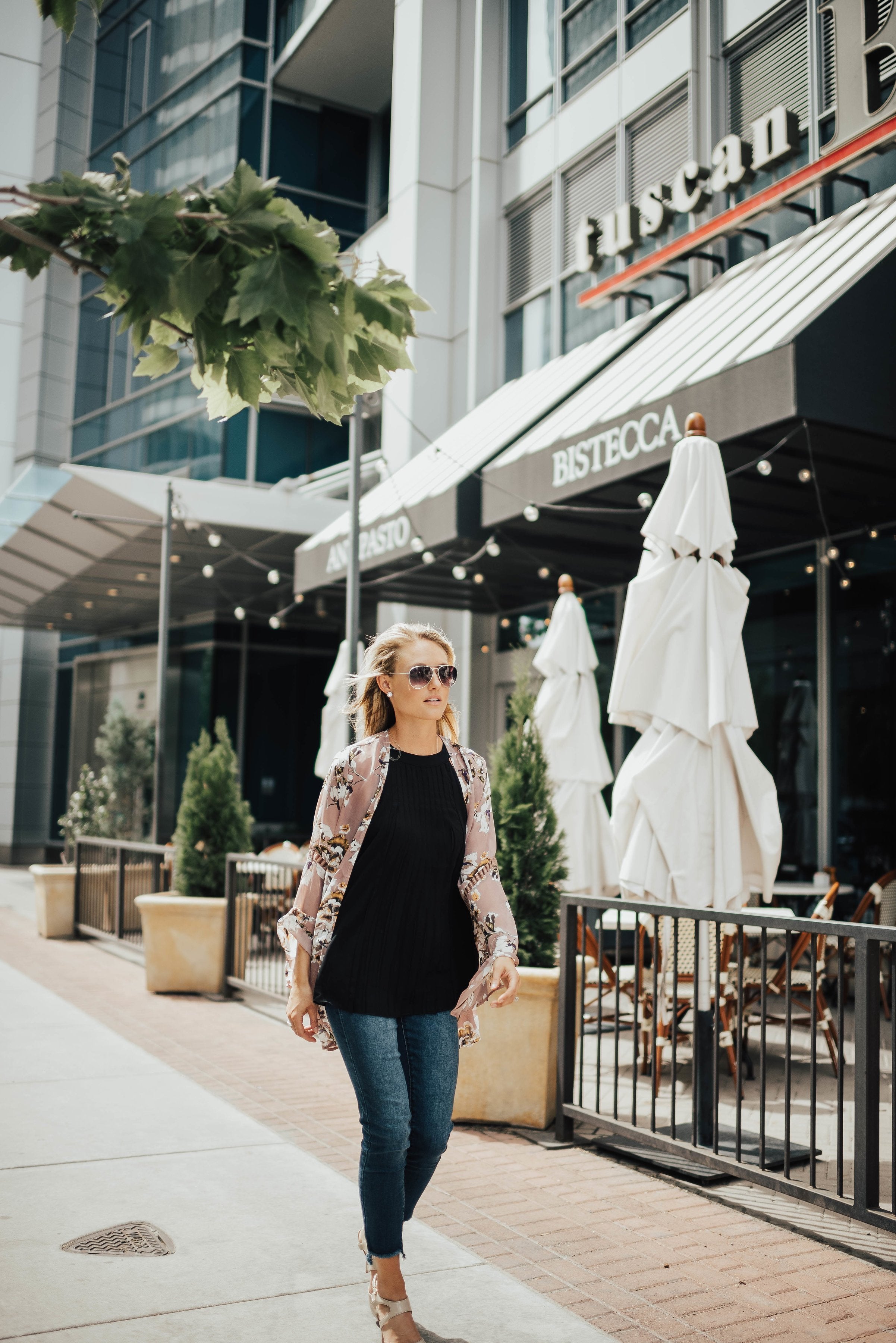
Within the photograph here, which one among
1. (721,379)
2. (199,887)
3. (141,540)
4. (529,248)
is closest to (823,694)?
(721,379)

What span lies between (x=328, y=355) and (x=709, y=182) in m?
9.40

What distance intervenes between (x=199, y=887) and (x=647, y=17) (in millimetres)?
10683

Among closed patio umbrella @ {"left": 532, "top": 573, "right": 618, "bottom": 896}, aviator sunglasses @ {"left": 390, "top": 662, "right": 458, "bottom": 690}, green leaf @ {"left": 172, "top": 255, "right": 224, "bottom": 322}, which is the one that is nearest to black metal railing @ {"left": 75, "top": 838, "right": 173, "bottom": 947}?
closed patio umbrella @ {"left": 532, "top": 573, "right": 618, "bottom": 896}

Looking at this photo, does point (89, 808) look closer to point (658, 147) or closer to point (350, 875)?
point (658, 147)

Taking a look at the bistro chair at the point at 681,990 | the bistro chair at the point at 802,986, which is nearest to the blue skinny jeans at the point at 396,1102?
the bistro chair at the point at 802,986

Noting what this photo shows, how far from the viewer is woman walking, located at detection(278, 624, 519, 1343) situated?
11.0 ft

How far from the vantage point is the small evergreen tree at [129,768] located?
885 inches

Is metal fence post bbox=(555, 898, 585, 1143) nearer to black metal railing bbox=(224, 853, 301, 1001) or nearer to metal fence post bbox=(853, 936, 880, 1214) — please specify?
metal fence post bbox=(853, 936, 880, 1214)

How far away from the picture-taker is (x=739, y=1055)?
4.64 m

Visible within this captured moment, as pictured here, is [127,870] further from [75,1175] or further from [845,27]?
[845,27]

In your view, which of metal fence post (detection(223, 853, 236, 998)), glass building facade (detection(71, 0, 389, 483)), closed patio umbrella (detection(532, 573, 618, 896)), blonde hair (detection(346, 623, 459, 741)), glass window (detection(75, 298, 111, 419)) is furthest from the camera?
glass window (detection(75, 298, 111, 419))

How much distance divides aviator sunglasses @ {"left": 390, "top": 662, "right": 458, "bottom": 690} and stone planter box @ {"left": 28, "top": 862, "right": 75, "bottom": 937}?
11664mm

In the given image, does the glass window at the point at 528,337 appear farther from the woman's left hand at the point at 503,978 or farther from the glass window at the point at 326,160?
the woman's left hand at the point at 503,978

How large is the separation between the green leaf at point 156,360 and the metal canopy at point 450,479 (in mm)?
8239
